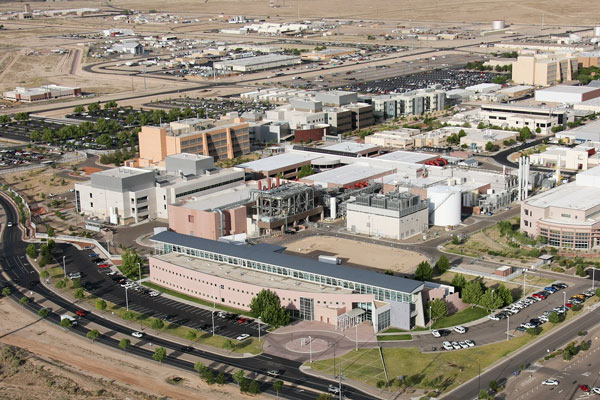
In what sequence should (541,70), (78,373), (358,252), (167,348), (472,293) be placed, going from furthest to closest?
(541,70) < (358,252) < (472,293) < (167,348) < (78,373)

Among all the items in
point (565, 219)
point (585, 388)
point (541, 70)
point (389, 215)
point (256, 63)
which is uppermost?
point (256, 63)

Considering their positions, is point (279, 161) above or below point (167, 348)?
above

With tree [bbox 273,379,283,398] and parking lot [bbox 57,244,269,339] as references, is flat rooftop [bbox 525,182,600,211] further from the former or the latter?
tree [bbox 273,379,283,398]

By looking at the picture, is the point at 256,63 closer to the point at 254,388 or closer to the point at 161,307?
the point at 161,307

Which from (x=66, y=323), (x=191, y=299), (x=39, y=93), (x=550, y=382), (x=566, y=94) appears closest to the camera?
(x=550, y=382)

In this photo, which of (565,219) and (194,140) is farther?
(194,140)

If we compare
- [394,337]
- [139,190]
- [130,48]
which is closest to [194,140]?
[139,190]
